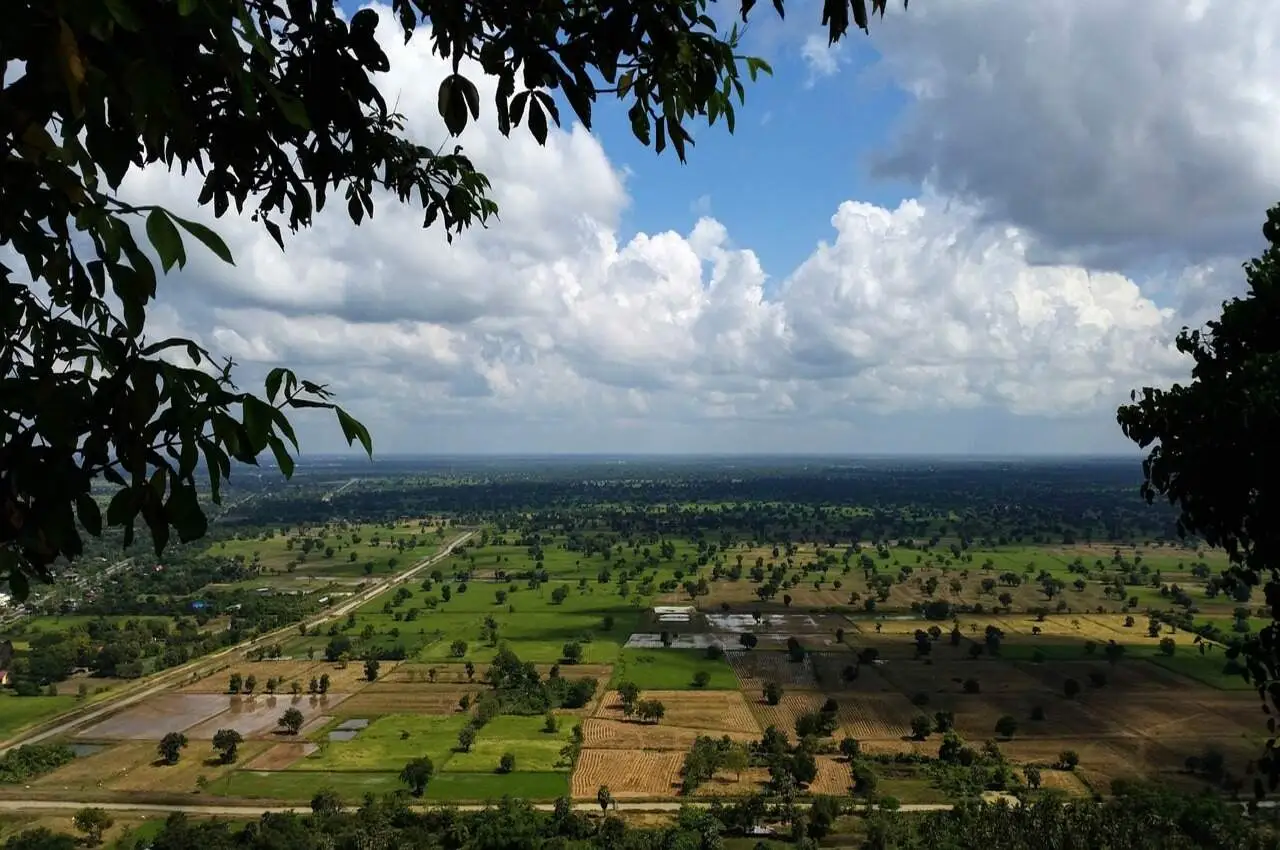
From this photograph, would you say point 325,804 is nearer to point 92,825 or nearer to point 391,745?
point 92,825

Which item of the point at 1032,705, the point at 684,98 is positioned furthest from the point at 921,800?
the point at 684,98

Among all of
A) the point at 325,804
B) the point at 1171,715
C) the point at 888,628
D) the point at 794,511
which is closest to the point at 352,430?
the point at 325,804

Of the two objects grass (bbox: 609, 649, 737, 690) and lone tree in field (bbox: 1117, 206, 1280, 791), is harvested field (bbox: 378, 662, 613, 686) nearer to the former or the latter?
grass (bbox: 609, 649, 737, 690)

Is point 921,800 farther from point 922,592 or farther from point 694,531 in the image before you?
point 694,531

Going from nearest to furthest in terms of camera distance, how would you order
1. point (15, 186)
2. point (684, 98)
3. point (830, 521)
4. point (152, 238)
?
point (152, 238) < point (15, 186) < point (684, 98) < point (830, 521)

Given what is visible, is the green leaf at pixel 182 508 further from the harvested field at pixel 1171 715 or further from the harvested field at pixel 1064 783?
the harvested field at pixel 1171 715

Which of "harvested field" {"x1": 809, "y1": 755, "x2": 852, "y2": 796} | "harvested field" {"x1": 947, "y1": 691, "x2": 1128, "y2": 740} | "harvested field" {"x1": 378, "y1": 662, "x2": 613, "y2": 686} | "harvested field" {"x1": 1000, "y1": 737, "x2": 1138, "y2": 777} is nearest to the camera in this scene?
"harvested field" {"x1": 809, "y1": 755, "x2": 852, "y2": 796}

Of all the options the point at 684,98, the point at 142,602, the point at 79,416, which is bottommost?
the point at 142,602

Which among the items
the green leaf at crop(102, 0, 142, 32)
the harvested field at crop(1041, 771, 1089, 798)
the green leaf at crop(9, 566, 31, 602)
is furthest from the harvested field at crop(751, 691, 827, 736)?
the green leaf at crop(102, 0, 142, 32)
